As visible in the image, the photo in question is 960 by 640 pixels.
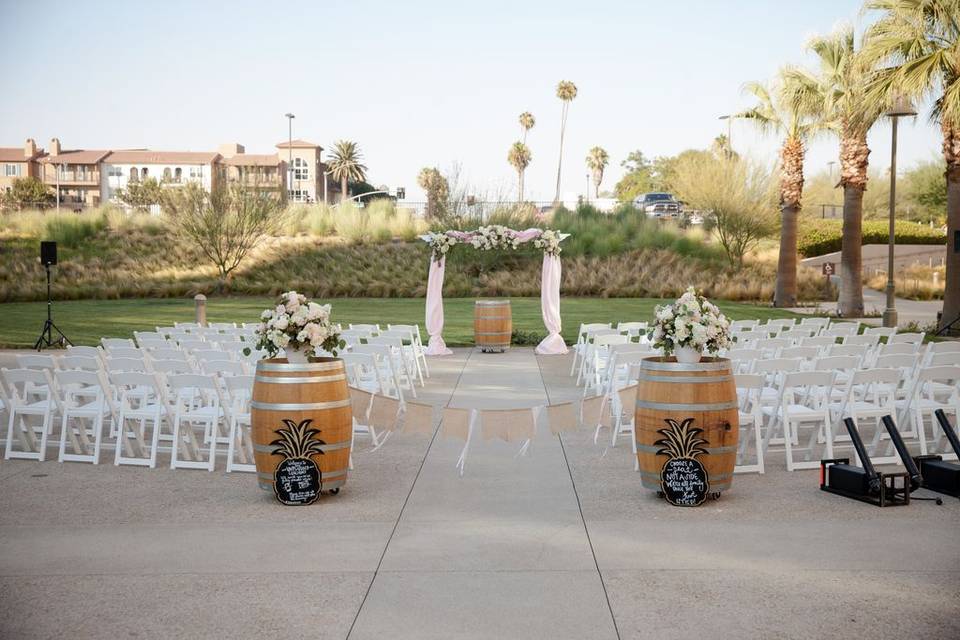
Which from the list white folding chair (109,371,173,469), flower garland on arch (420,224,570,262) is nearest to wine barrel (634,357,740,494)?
white folding chair (109,371,173,469)

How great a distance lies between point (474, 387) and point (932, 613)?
30.3 ft

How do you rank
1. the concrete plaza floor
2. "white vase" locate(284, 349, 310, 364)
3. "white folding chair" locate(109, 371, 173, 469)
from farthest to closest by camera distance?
"white folding chair" locate(109, 371, 173, 469) < "white vase" locate(284, 349, 310, 364) < the concrete plaza floor

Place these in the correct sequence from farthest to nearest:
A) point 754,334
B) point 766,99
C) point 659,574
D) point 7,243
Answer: point 7,243 < point 766,99 < point 754,334 < point 659,574

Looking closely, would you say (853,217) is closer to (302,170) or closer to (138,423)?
(138,423)

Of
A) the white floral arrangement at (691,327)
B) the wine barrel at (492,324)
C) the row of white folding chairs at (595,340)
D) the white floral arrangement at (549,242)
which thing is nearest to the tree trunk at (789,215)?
the white floral arrangement at (549,242)

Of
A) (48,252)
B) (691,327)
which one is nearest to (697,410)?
(691,327)

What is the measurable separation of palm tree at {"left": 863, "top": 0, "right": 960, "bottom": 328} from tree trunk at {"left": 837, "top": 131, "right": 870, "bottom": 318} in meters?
5.96

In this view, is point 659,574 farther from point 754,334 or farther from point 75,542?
point 754,334

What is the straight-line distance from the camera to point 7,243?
4284 cm

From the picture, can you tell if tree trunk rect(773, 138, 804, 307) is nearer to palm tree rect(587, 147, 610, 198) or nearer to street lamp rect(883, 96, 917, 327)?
street lamp rect(883, 96, 917, 327)

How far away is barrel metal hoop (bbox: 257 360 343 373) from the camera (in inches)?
270

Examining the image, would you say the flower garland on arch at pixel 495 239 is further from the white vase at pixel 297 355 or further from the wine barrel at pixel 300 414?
the wine barrel at pixel 300 414

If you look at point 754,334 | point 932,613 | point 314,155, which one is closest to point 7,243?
point 754,334

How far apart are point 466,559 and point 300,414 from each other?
73.7 inches
